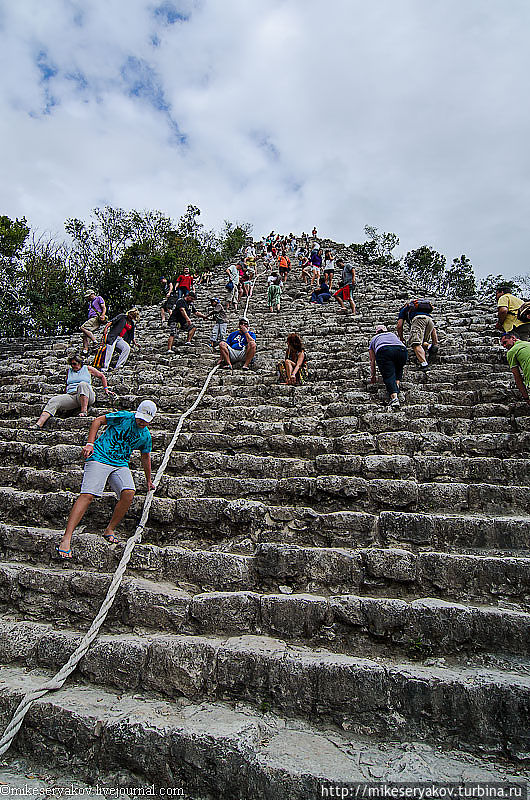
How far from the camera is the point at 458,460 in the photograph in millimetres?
4207

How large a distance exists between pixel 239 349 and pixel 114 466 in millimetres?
4220

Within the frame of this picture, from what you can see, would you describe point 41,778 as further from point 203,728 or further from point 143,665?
point 203,728

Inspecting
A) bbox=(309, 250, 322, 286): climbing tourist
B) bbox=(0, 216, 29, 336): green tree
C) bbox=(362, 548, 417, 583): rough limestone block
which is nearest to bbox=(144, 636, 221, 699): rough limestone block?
bbox=(362, 548, 417, 583): rough limestone block

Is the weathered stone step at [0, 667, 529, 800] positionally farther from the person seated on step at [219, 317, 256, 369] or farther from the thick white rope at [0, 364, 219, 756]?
the person seated on step at [219, 317, 256, 369]

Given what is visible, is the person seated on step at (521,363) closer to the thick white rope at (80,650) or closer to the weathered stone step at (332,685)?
the weathered stone step at (332,685)

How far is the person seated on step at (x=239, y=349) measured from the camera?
7.69 metres

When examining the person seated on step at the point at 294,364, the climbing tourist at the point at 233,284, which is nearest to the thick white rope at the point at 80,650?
the person seated on step at the point at 294,364

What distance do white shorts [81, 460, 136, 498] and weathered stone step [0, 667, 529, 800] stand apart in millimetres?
1532

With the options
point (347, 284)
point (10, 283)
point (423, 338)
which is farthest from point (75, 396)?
point (10, 283)

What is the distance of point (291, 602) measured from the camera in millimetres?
2953

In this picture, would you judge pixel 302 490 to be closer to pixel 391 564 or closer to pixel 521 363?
pixel 391 564

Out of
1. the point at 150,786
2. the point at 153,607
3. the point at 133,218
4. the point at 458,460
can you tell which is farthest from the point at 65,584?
the point at 133,218

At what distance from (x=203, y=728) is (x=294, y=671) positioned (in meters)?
0.57

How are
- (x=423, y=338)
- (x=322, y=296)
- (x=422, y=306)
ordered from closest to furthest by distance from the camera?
(x=423, y=338), (x=422, y=306), (x=322, y=296)
